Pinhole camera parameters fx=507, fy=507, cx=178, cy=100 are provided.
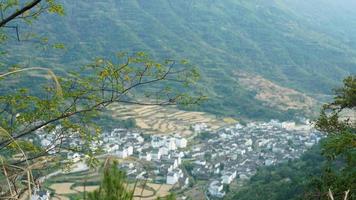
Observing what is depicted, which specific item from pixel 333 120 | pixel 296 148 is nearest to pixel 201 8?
pixel 296 148

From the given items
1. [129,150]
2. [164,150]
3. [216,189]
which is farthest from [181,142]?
[216,189]

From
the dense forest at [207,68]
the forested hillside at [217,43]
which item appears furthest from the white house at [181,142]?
the forested hillside at [217,43]

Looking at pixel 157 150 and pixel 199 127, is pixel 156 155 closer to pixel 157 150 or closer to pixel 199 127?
pixel 157 150

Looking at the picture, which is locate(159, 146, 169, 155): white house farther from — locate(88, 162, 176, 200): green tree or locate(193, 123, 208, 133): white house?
locate(88, 162, 176, 200): green tree

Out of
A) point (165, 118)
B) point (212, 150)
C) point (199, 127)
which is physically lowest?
point (165, 118)

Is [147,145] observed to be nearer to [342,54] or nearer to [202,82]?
[202,82]

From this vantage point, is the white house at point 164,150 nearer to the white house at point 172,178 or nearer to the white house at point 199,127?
the white house at point 172,178
